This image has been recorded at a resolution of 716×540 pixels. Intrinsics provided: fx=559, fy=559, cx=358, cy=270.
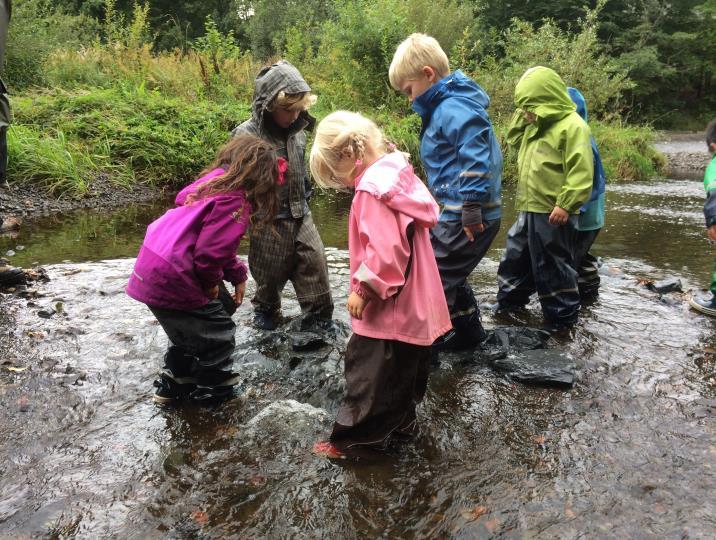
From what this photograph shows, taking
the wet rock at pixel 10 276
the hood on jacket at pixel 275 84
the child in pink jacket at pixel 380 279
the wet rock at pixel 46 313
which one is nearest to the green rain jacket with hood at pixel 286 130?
the hood on jacket at pixel 275 84

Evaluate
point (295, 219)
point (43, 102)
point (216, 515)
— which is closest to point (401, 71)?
point (295, 219)

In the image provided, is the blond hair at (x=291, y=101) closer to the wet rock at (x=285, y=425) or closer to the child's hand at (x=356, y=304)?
the child's hand at (x=356, y=304)

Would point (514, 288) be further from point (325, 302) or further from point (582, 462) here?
point (582, 462)

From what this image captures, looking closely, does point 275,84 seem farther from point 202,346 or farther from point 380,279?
point 380,279

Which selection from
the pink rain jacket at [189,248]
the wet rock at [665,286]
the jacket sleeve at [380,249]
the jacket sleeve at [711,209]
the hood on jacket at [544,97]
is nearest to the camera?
the jacket sleeve at [380,249]

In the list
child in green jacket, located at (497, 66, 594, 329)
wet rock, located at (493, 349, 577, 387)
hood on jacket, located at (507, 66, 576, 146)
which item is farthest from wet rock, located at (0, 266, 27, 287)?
hood on jacket, located at (507, 66, 576, 146)

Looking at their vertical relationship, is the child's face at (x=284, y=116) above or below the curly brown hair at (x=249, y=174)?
above

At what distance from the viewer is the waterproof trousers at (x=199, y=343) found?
2953mm

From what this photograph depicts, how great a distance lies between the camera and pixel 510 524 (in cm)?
224

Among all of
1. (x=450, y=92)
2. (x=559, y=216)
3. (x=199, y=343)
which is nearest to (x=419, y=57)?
(x=450, y=92)

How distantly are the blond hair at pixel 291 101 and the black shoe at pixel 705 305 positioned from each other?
3.55m

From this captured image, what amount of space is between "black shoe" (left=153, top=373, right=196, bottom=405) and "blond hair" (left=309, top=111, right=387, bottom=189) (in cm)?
143

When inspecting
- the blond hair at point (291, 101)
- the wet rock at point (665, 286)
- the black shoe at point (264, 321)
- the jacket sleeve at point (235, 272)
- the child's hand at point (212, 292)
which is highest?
the blond hair at point (291, 101)

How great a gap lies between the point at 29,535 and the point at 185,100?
10828 millimetres
